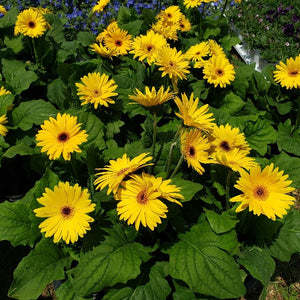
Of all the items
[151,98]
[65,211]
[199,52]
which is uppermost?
[151,98]

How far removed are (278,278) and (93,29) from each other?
4.01 metres

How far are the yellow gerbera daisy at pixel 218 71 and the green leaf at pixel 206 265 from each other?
135 centimetres

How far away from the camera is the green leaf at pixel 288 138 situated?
309 centimetres

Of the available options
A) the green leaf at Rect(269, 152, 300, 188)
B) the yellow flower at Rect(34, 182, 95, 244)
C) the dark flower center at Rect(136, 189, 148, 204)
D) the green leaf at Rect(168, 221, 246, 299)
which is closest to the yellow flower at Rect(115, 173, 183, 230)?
the dark flower center at Rect(136, 189, 148, 204)

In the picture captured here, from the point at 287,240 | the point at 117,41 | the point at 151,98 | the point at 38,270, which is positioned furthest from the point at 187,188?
the point at 117,41

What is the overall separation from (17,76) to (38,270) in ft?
5.93

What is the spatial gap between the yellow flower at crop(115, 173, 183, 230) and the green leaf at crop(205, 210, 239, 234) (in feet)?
1.68

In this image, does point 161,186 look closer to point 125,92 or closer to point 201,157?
point 201,157

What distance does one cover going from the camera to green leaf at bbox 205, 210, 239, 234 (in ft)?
6.76

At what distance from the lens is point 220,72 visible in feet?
9.83

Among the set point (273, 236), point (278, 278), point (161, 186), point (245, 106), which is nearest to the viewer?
point (161, 186)

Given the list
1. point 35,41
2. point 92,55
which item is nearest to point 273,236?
point 92,55

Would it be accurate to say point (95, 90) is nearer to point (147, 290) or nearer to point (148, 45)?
point (148, 45)

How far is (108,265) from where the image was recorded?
1.91 m
